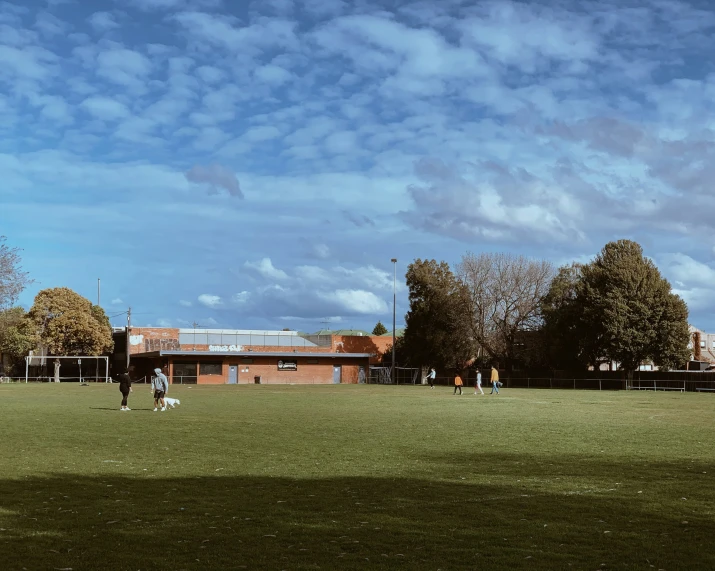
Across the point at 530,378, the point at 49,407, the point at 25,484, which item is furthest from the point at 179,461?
the point at 530,378

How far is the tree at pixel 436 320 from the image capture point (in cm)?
8400

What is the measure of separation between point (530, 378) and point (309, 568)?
73.2m

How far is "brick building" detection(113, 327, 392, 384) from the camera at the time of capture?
3450 inches

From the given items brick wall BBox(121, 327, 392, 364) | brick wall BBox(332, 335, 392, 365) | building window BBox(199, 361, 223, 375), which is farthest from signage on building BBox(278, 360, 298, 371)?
building window BBox(199, 361, 223, 375)

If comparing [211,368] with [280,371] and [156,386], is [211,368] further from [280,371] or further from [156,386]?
[156,386]

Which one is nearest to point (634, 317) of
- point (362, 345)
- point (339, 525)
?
point (362, 345)

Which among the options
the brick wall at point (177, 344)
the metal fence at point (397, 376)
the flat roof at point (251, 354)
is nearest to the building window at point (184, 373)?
the flat roof at point (251, 354)

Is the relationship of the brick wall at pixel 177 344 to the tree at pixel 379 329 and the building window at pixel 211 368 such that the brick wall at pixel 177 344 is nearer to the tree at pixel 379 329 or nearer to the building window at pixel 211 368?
the building window at pixel 211 368

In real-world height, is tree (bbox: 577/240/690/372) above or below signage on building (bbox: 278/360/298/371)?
above

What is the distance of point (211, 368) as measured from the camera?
3474 inches

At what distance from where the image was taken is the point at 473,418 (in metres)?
28.9

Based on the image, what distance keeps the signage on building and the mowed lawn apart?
69.7 m

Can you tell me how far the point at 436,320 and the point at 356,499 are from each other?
7455 centimetres

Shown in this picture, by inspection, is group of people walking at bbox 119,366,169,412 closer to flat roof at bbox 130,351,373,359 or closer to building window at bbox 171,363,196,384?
flat roof at bbox 130,351,373,359
